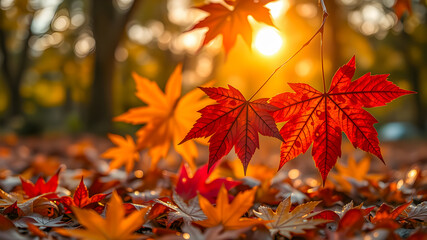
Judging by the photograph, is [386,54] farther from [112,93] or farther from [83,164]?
[83,164]

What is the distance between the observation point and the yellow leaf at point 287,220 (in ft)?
2.33

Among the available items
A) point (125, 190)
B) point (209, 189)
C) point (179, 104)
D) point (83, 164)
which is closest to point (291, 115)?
point (209, 189)

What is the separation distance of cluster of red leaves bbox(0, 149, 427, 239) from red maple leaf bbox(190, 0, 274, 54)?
0.42 m

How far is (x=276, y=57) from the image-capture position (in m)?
14.0

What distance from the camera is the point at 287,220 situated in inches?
30.1

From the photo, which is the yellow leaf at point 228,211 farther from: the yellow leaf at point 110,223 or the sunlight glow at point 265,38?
the sunlight glow at point 265,38

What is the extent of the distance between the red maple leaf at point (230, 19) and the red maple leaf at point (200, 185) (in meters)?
0.40

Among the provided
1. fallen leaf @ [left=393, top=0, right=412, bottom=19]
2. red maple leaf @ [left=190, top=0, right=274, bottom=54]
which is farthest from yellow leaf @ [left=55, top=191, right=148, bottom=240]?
fallen leaf @ [left=393, top=0, right=412, bottom=19]

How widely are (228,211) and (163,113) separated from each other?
623 mm

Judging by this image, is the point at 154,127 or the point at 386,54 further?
the point at 386,54

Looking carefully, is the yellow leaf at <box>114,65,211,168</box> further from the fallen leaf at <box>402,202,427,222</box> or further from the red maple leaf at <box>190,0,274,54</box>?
the fallen leaf at <box>402,202,427,222</box>

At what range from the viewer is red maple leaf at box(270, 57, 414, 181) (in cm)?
77

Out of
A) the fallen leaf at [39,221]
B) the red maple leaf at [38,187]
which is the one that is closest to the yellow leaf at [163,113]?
the red maple leaf at [38,187]

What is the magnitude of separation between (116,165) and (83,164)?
1.24 m
